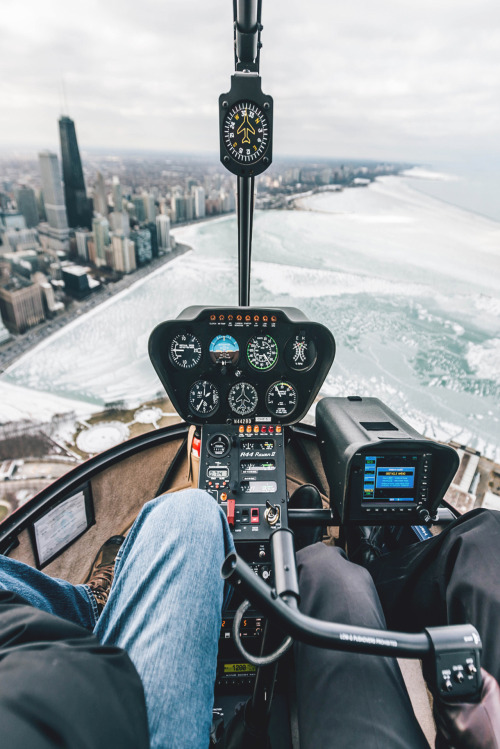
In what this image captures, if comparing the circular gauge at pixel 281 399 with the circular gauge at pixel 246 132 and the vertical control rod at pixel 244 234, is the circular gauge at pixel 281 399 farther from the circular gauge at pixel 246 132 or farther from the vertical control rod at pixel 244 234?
the circular gauge at pixel 246 132

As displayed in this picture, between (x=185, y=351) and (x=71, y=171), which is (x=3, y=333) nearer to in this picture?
(x=71, y=171)

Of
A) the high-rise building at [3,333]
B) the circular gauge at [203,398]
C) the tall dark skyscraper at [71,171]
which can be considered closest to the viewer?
the circular gauge at [203,398]

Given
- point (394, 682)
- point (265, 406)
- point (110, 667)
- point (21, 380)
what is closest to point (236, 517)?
point (265, 406)

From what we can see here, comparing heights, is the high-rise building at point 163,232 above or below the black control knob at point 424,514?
above

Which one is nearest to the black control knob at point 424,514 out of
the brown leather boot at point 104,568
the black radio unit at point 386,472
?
the black radio unit at point 386,472

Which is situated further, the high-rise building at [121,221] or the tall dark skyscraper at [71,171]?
the high-rise building at [121,221]

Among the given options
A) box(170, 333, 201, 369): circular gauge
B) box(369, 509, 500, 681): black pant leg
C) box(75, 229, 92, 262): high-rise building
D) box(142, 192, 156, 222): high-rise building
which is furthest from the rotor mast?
box(75, 229, 92, 262): high-rise building
